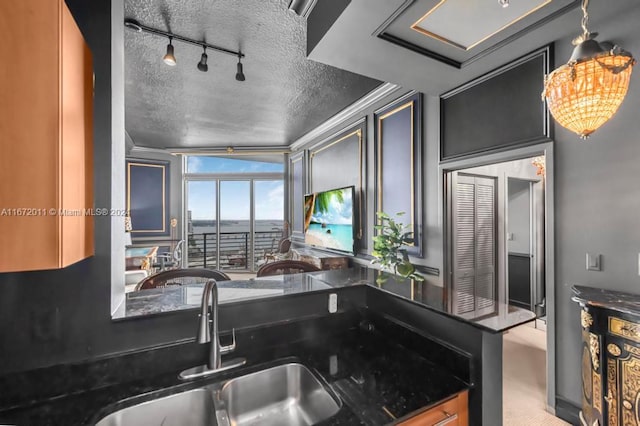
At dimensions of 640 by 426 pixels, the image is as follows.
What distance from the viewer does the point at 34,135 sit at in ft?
2.09

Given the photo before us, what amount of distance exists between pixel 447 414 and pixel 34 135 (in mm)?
1410

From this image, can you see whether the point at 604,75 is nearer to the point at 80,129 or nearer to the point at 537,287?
the point at 80,129

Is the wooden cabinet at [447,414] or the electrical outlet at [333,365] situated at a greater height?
the electrical outlet at [333,365]

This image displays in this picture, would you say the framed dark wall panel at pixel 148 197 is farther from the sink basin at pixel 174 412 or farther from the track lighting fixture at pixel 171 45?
the sink basin at pixel 174 412

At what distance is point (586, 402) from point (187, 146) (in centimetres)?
695

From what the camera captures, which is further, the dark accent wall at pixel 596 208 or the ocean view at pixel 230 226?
the ocean view at pixel 230 226

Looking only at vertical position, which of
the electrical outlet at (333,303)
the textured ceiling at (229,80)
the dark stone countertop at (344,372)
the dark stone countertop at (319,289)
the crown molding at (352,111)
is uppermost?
the textured ceiling at (229,80)

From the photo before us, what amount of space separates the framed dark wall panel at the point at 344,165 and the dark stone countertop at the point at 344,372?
260 cm

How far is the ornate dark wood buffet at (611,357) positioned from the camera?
1.43m

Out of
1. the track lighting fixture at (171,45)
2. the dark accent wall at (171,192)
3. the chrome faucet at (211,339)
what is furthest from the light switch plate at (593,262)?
the dark accent wall at (171,192)

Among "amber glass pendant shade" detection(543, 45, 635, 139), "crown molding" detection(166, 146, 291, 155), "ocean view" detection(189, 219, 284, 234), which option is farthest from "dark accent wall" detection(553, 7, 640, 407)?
"ocean view" detection(189, 219, 284, 234)

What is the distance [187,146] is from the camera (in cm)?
621

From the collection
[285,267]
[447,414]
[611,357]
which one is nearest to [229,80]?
[285,267]

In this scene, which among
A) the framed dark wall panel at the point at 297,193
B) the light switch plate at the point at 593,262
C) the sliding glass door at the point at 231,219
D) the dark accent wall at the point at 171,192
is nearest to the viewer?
the light switch plate at the point at 593,262
